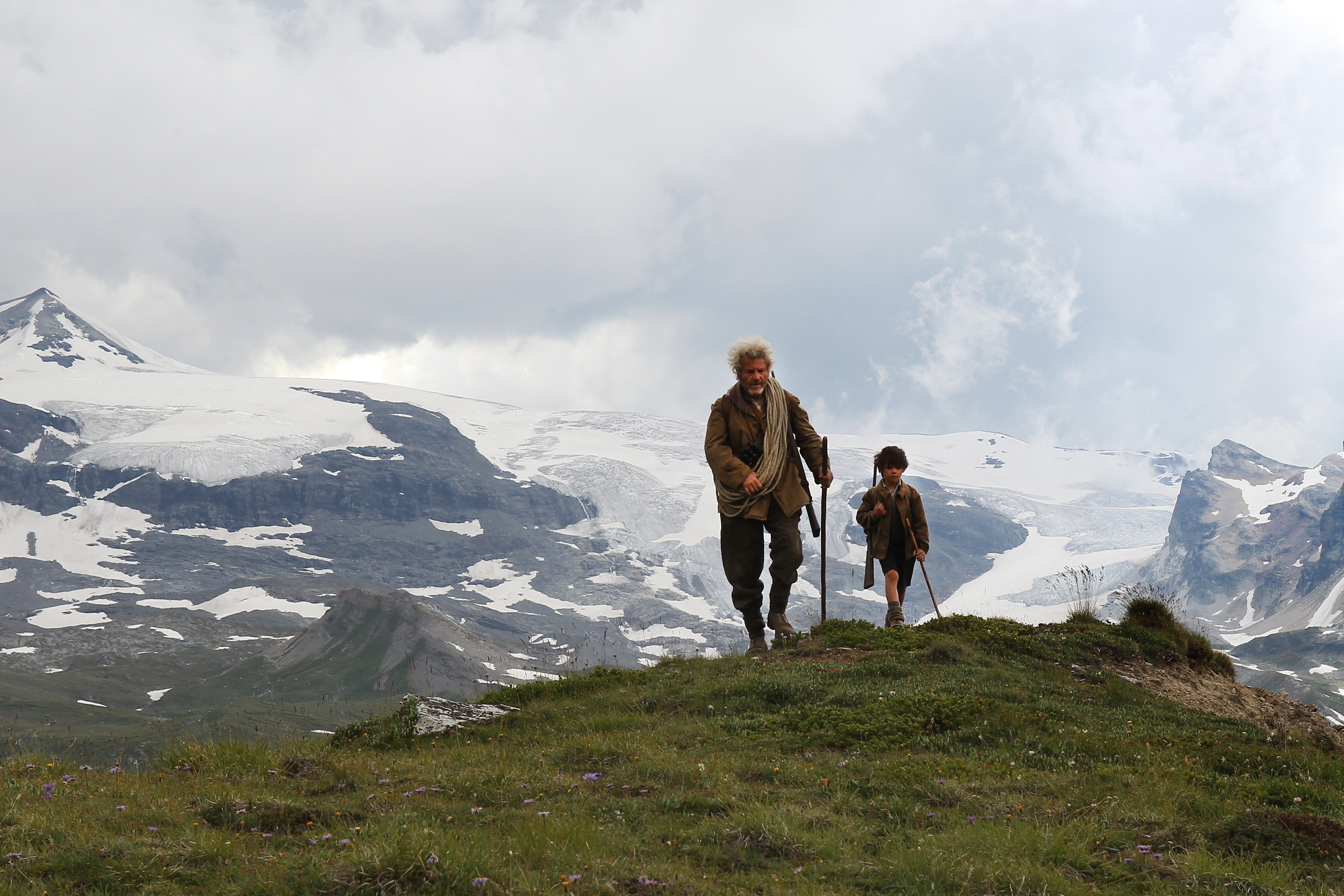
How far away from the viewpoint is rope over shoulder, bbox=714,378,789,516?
1387 centimetres

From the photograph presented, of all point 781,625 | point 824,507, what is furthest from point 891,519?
point 781,625

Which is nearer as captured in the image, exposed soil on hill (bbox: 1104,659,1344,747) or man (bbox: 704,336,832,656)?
exposed soil on hill (bbox: 1104,659,1344,747)

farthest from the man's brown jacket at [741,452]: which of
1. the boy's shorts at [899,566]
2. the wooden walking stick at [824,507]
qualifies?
the boy's shorts at [899,566]

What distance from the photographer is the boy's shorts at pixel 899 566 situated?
17.8 meters

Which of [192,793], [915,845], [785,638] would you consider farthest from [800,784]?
[785,638]

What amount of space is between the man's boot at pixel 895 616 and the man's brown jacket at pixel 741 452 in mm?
4280

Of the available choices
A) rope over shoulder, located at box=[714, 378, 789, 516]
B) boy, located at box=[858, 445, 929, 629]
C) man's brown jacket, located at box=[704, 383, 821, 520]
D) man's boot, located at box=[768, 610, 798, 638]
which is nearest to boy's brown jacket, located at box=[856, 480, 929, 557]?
boy, located at box=[858, 445, 929, 629]

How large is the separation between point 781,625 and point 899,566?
3.14 m

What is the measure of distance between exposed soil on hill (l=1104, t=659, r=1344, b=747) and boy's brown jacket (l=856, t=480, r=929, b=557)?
3.92 m

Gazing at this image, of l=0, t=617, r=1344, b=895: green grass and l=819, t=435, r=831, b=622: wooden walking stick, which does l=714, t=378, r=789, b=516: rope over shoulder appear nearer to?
l=819, t=435, r=831, b=622: wooden walking stick

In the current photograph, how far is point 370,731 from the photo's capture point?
35.5ft

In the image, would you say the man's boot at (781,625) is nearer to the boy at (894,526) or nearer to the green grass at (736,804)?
the boy at (894,526)

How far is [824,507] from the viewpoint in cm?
1739

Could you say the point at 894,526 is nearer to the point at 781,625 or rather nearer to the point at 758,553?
the point at 781,625
